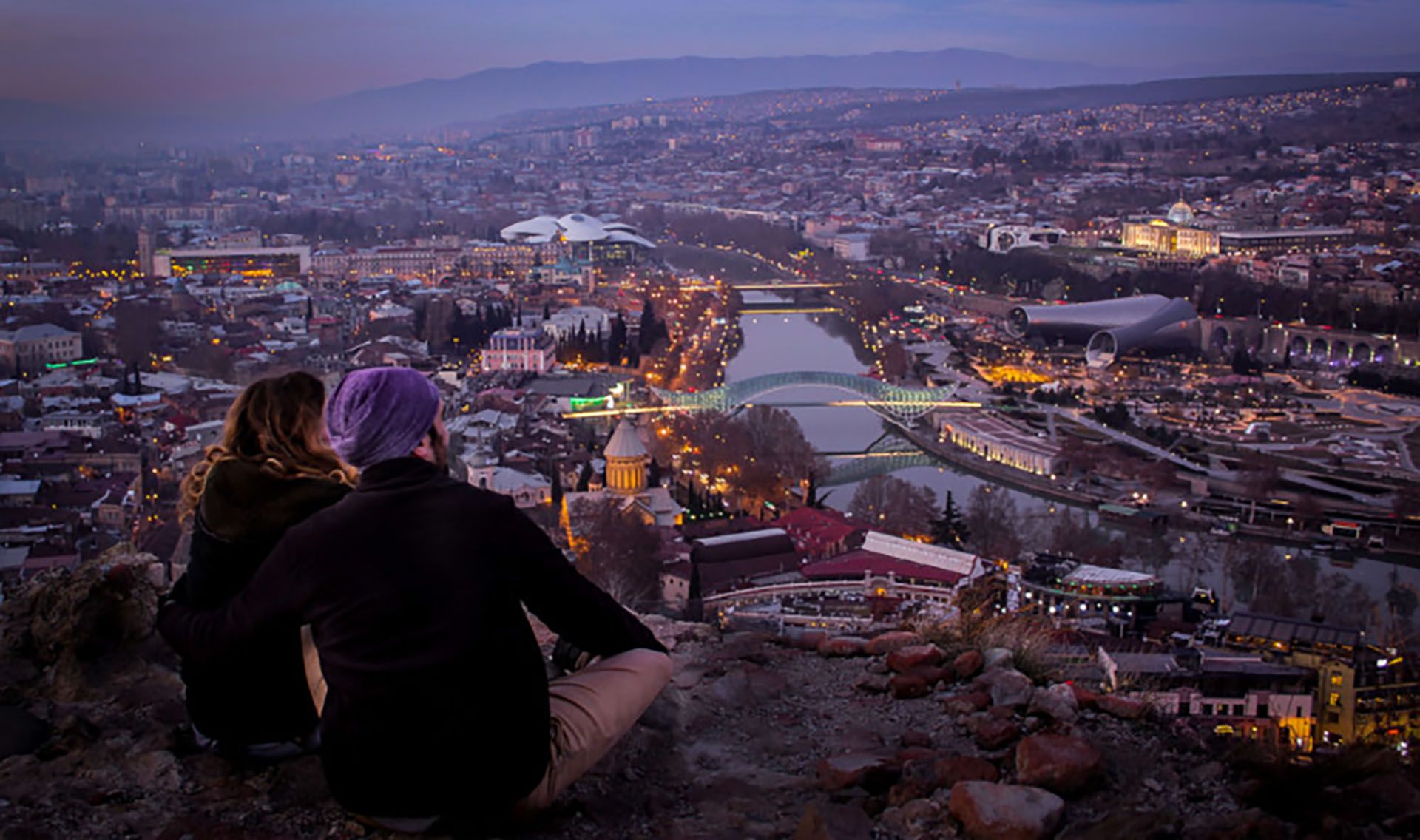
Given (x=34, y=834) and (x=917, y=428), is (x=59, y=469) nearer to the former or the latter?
(x=917, y=428)

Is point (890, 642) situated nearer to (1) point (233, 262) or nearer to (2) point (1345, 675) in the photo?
(2) point (1345, 675)

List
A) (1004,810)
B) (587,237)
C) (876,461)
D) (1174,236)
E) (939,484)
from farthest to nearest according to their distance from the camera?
(587,237) < (1174,236) < (876,461) < (939,484) < (1004,810)

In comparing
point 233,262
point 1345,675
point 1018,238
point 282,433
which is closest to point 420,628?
point 282,433

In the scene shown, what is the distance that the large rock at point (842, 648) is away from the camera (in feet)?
5.16

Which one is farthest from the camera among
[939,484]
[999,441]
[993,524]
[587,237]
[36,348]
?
[587,237]

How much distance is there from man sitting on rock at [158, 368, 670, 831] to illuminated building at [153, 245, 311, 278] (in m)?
18.1

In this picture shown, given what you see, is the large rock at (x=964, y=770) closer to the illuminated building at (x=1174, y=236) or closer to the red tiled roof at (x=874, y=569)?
the red tiled roof at (x=874, y=569)

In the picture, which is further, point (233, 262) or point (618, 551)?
point (233, 262)

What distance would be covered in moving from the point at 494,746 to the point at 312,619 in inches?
5.5

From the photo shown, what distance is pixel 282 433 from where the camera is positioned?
3.39 feet

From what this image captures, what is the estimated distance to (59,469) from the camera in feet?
23.8

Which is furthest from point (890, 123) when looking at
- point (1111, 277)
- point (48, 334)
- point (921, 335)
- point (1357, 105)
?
point (48, 334)

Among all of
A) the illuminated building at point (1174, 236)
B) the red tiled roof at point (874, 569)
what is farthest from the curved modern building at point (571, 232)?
the red tiled roof at point (874, 569)

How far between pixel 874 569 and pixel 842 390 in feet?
20.1
